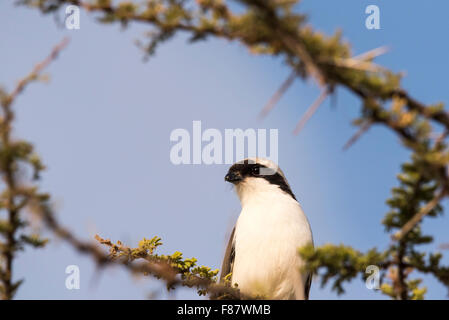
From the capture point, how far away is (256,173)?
855 centimetres

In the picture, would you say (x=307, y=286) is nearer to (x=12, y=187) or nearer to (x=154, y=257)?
(x=154, y=257)

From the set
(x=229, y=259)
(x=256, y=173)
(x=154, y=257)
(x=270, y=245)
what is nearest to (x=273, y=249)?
(x=270, y=245)

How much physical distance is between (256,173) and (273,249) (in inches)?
69.8

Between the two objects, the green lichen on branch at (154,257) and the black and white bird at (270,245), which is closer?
the green lichen on branch at (154,257)

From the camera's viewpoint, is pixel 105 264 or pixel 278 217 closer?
pixel 105 264

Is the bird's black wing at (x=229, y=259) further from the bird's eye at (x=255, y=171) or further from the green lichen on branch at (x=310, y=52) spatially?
the green lichen on branch at (x=310, y=52)

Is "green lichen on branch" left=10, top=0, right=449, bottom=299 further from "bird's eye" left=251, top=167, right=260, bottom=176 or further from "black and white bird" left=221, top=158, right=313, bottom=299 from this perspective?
"bird's eye" left=251, top=167, right=260, bottom=176

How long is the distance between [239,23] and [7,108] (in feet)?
2.91

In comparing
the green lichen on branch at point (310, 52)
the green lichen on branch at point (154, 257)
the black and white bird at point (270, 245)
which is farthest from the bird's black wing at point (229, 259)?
the green lichen on branch at point (310, 52)

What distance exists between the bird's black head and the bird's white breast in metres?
0.82

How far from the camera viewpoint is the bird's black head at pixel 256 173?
27.8 ft
